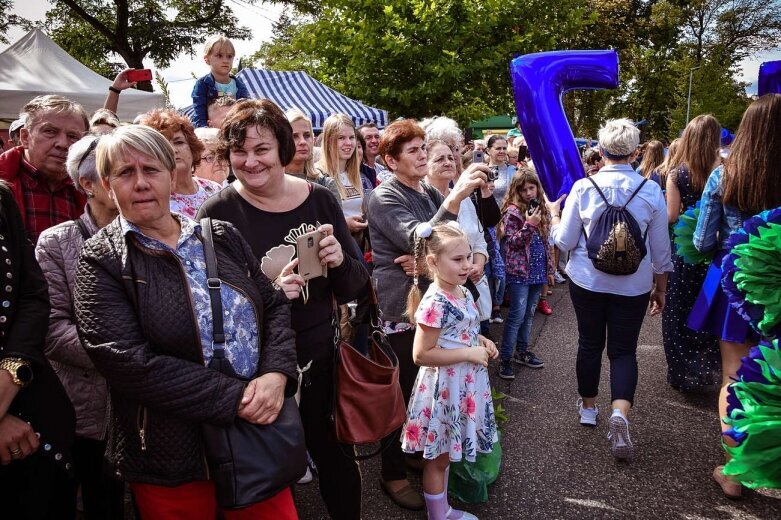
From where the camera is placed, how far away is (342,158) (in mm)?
3910

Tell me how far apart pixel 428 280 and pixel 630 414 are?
1.96 meters

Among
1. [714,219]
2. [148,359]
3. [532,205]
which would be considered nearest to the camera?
[148,359]

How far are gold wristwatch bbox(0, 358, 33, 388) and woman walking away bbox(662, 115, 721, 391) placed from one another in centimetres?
384

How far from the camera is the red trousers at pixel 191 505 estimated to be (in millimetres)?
1667

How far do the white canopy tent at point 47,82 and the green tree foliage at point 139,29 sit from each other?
352 inches

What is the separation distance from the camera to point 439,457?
2.50m

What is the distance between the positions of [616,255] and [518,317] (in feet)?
5.29

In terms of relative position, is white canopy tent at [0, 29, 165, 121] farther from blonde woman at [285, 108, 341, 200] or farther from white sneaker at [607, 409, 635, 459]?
white sneaker at [607, 409, 635, 459]

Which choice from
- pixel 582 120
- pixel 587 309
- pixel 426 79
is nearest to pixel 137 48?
pixel 426 79

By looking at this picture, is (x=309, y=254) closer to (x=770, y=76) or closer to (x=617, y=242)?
(x=617, y=242)

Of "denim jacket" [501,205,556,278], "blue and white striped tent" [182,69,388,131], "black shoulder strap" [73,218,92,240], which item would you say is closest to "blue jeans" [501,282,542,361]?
"denim jacket" [501,205,556,278]

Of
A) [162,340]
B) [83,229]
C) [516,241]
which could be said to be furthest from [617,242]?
[83,229]

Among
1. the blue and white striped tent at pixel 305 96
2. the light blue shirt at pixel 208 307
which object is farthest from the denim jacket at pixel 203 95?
the light blue shirt at pixel 208 307

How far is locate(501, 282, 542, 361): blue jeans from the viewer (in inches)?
181
